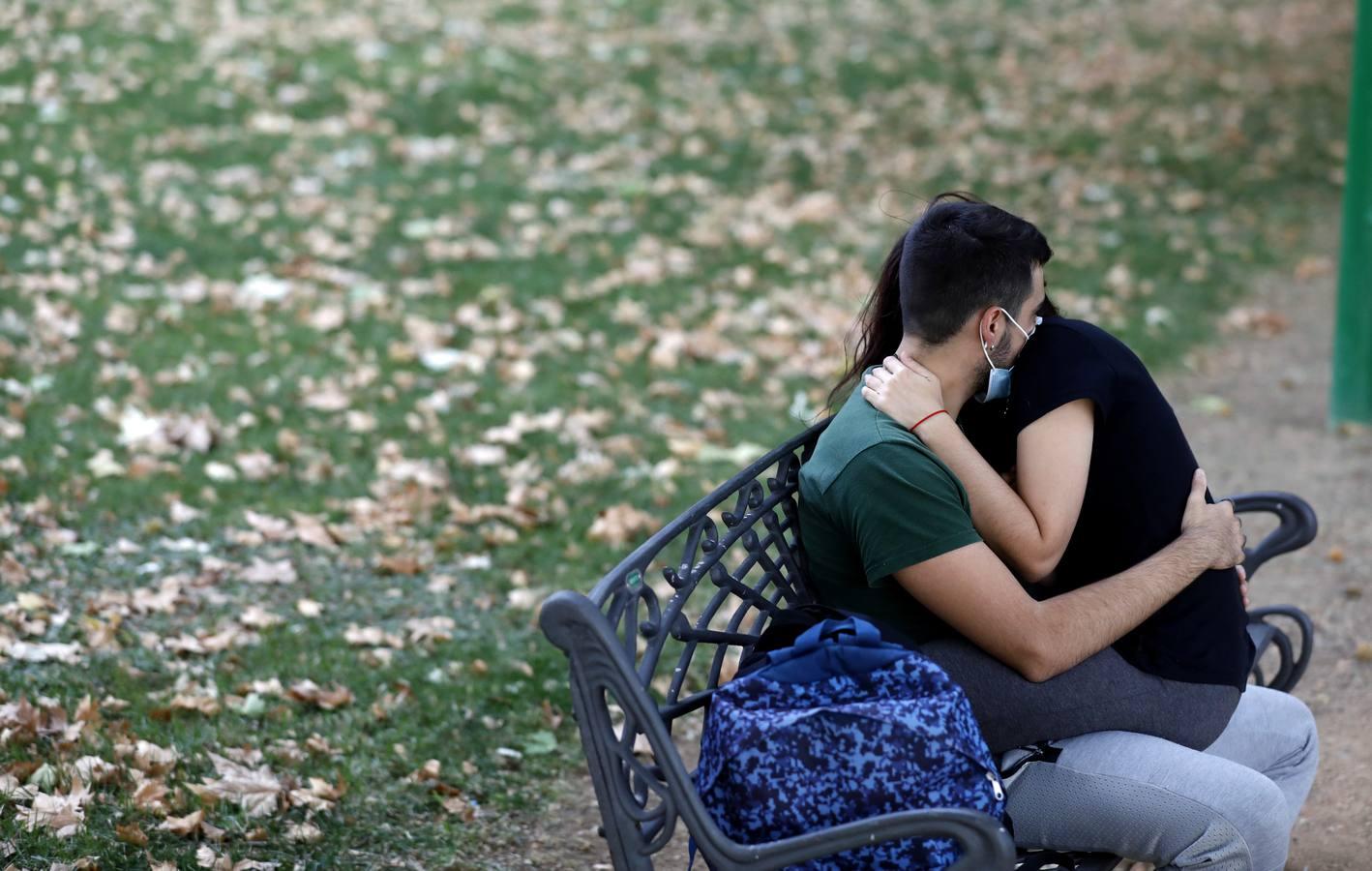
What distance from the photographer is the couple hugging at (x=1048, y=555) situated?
2576mm

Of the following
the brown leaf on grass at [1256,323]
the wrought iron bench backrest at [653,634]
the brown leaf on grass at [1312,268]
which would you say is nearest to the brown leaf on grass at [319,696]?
the wrought iron bench backrest at [653,634]

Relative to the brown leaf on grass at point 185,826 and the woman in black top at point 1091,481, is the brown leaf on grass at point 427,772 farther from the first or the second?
the woman in black top at point 1091,481

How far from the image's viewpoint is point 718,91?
12.6 metres

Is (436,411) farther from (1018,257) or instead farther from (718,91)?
(718,91)

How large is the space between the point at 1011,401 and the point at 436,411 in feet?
13.0


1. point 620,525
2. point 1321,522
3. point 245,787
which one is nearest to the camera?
point 245,787

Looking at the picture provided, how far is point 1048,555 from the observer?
8.86 ft

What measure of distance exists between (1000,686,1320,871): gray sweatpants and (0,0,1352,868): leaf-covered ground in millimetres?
1488

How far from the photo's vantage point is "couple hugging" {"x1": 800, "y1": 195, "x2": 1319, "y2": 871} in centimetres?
258

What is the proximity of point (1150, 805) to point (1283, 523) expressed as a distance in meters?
1.28

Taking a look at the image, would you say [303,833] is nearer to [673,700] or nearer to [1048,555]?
[673,700]

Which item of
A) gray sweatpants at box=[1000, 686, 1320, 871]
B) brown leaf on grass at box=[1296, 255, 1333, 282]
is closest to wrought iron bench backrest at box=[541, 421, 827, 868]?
gray sweatpants at box=[1000, 686, 1320, 871]

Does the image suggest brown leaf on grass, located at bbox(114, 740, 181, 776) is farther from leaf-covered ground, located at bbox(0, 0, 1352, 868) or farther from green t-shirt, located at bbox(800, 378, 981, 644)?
green t-shirt, located at bbox(800, 378, 981, 644)

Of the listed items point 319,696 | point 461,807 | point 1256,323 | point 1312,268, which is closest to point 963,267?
point 461,807
